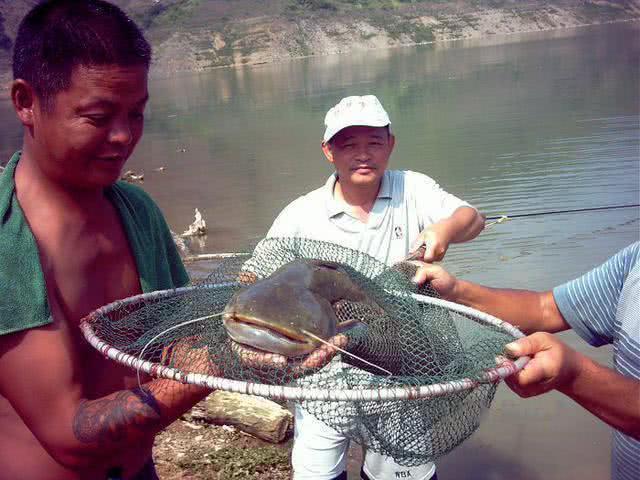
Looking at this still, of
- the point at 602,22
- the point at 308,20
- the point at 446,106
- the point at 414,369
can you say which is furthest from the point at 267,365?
the point at 602,22

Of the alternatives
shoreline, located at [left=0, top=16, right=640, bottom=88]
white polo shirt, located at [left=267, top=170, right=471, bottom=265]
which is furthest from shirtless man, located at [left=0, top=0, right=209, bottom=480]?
shoreline, located at [left=0, top=16, right=640, bottom=88]

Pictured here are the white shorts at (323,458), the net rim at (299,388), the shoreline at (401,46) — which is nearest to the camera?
the net rim at (299,388)

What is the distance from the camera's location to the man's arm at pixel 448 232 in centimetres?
300

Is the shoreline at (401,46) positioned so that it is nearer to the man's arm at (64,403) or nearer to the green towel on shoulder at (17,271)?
the green towel on shoulder at (17,271)

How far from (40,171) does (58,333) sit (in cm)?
48

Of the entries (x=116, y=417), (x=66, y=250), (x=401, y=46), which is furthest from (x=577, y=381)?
(x=401, y=46)

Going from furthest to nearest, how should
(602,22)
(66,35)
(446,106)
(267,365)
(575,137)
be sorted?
(602,22) → (446,106) → (575,137) → (66,35) → (267,365)

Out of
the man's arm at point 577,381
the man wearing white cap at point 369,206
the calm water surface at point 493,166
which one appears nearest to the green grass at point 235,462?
the man wearing white cap at point 369,206

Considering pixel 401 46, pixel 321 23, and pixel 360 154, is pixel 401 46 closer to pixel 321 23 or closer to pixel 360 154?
pixel 321 23

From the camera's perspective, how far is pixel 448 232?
317 cm

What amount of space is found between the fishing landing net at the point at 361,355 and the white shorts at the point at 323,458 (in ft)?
3.27

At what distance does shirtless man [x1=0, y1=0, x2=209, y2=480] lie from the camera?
176 centimetres

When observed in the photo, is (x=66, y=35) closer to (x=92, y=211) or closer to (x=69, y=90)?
(x=69, y=90)

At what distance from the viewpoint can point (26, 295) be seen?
1768 mm
